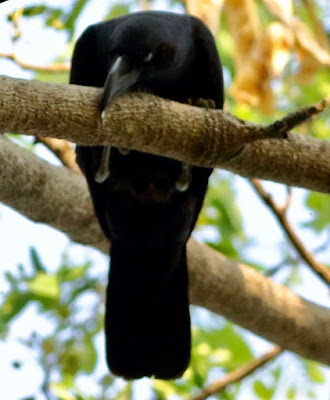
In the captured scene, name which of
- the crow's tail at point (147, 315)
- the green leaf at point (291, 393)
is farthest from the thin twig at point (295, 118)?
the green leaf at point (291, 393)

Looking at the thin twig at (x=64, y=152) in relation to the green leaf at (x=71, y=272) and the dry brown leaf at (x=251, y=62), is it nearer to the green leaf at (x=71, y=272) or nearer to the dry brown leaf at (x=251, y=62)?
the green leaf at (x=71, y=272)

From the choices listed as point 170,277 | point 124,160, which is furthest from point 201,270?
point 124,160

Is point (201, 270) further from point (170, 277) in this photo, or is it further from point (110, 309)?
point (110, 309)

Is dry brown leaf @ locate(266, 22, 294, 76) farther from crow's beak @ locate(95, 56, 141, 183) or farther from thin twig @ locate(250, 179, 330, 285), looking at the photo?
crow's beak @ locate(95, 56, 141, 183)

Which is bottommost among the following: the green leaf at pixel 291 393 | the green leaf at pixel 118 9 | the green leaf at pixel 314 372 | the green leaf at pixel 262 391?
the green leaf at pixel 314 372

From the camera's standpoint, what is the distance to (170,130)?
9.01ft

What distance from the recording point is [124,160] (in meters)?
3.67

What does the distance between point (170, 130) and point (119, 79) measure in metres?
0.33

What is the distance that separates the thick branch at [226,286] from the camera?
3693 mm

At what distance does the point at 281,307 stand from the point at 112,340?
2.95ft

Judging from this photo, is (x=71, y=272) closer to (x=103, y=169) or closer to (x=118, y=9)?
(x=103, y=169)

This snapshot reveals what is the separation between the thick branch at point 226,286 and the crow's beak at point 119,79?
702mm

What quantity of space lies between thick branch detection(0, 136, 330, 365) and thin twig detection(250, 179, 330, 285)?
0.19m

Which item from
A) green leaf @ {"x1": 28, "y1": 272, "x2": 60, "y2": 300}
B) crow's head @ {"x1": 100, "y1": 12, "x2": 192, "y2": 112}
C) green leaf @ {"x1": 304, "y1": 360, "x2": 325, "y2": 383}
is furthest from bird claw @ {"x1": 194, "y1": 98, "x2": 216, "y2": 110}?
green leaf @ {"x1": 304, "y1": 360, "x2": 325, "y2": 383}
